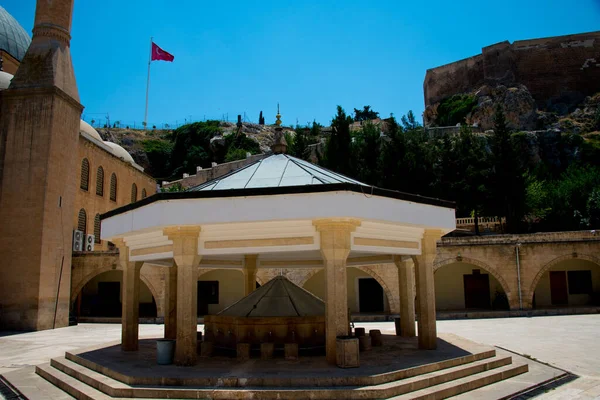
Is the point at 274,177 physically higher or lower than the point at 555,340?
higher

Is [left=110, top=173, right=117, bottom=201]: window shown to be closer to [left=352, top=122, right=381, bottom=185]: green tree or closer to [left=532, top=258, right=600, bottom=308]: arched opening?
[left=352, top=122, right=381, bottom=185]: green tree

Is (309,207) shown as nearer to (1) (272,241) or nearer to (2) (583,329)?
(1) (272,241)

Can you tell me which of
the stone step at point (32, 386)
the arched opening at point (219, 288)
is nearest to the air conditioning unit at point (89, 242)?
the arched opening at point (219, 288)

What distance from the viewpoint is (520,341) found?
42.0ft

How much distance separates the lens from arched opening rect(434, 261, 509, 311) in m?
24.2

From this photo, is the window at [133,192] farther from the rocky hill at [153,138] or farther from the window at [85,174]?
the rocky hill at [153,138]

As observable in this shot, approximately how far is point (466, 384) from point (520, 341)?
6392 mm

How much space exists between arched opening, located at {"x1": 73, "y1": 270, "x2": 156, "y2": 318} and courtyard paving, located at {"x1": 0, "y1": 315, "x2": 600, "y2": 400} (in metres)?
4.96

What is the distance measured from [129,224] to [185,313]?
7.07 feet

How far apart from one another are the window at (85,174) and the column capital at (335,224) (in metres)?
20.2

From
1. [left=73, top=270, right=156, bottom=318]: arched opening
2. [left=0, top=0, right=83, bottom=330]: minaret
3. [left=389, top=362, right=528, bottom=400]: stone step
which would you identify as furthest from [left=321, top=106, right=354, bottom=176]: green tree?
[left=389, top=362, right=528, bottom=400]: stone step

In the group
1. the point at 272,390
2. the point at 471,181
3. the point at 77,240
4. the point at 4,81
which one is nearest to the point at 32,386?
the point at 272,390

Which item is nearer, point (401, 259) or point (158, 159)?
point (401, 259)

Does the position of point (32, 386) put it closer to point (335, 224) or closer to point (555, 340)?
point (335, 224)
